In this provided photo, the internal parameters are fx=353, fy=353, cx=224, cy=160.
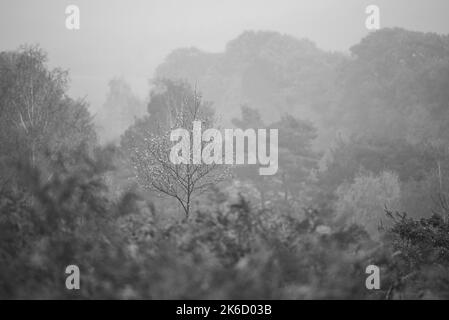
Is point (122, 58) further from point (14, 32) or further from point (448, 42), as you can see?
point (448, 42)

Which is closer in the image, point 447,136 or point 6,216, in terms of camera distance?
point 6,216

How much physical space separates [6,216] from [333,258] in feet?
18.0

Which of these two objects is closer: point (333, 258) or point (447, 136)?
point (333, 258)

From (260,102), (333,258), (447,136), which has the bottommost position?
(333,258)

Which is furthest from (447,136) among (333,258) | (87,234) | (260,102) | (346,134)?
(87,234)

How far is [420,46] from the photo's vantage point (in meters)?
40.9

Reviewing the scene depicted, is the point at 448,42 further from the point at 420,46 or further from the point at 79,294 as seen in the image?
the point at 79,294

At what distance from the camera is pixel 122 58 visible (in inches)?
4742

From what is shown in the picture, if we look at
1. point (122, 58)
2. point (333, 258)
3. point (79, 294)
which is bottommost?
point (79, 294)

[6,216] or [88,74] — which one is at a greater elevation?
[88,74]

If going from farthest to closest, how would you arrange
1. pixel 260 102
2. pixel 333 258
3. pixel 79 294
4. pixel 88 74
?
pixel 88 74, pixel 260 102, pixel 333 258, pixel 79 294

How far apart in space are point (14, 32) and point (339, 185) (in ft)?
368

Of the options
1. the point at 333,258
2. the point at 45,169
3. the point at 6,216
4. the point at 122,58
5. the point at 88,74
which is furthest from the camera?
the point at 122,58

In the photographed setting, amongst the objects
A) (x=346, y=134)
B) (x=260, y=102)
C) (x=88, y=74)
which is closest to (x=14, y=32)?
(x=88, y=74)
